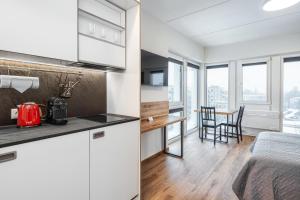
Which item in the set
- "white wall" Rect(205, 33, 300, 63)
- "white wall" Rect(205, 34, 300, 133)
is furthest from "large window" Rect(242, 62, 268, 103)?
"white wall" Rect(205, 33, 300, 63)

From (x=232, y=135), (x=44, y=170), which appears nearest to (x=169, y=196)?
(x=44, y=170)

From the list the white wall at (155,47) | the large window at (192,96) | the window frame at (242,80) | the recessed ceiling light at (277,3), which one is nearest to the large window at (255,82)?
the window frame at (242,80)

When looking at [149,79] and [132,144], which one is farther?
[149,79]

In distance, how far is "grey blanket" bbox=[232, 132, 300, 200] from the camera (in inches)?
59.1

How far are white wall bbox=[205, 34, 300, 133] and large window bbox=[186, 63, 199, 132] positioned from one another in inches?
43.2

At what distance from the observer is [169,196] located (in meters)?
2.02

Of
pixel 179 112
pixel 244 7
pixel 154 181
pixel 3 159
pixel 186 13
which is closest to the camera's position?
pixel 3 159

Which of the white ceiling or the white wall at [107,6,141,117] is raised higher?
the white ceiling

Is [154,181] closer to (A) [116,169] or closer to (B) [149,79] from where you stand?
(A) [116,169]

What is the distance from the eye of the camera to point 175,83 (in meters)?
4.32

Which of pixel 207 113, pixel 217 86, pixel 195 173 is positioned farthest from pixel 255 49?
pixel 195 173

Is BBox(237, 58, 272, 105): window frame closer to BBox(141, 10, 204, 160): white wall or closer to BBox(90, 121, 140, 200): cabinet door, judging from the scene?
BBox(141, 10, 204, 160): white wall

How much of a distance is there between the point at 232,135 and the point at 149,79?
3090 millimetres

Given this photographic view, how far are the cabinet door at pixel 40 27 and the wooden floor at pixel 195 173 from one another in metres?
1.83
